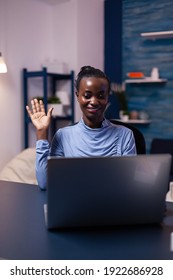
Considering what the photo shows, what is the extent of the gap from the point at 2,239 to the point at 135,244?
1.18 feet

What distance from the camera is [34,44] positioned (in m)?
4.28

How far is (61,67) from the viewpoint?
4.21m

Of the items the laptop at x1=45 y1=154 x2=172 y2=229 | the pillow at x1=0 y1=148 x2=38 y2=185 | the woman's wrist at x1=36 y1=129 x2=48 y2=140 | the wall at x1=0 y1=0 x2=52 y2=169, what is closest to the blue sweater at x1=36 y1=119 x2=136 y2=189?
the woman's wrist at x1=36 y1=129 x2=48 y2=140

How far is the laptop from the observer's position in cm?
103

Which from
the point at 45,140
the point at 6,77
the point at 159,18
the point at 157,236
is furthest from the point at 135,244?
the point at 159,18

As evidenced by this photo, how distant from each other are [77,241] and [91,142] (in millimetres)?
585

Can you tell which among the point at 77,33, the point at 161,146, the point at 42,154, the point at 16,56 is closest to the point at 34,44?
the point at 16,56

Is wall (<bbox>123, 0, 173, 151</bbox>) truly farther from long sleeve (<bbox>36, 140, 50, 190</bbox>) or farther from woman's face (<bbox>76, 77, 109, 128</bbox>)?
long sleeve (<bbox>36, 140, 50, 190</bbox>)

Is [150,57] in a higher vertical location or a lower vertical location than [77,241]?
higher

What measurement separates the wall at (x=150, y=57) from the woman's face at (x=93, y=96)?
298cm

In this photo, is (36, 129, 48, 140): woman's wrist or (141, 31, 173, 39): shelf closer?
(36, 129, 48, 140): woman's wrist

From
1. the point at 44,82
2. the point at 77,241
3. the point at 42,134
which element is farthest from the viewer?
the point at 44,82

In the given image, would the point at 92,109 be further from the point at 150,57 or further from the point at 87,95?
the point at 150,57

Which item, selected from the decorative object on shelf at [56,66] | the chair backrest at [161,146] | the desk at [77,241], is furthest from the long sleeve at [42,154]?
the decorative object on shelf at [56,66]
